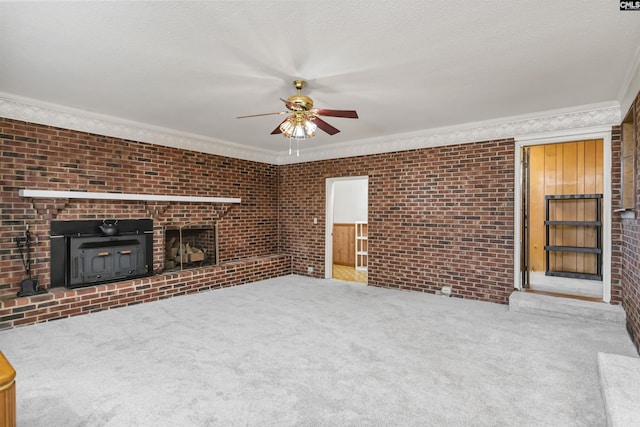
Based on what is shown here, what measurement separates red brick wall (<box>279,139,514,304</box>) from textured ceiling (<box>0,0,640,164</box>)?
2.98 ft

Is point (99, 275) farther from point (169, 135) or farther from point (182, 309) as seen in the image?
point (169, 135)

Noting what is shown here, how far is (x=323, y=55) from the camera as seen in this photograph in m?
2.66

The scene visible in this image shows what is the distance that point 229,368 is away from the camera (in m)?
2.61

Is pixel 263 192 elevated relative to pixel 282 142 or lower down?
lower down

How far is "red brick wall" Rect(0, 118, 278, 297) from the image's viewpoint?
3.78 meters

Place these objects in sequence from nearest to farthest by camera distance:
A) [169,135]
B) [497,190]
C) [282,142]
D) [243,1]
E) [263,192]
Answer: [243,1] → [497,190] → [169,135] → [282,142] → [263,192]

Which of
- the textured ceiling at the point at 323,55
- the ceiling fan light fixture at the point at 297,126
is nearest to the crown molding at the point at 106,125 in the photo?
the textured ceiling at the point at 323,55

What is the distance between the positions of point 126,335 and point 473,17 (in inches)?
157

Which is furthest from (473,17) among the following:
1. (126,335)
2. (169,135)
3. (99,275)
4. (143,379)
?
(99,275)

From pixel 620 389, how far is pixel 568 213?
4530 mm

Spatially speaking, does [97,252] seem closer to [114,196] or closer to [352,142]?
[114,196]

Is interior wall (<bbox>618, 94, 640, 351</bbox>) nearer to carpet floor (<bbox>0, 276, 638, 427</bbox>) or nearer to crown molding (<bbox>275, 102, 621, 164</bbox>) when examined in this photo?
carpet floor (<bbox>0, 276, 638, 427</bbox>)

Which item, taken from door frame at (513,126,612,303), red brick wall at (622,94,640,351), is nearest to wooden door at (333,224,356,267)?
door frame at (513,126,612,303)

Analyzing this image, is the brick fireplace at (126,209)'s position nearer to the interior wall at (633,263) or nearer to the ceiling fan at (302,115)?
the ceiling fan at (302,115)
